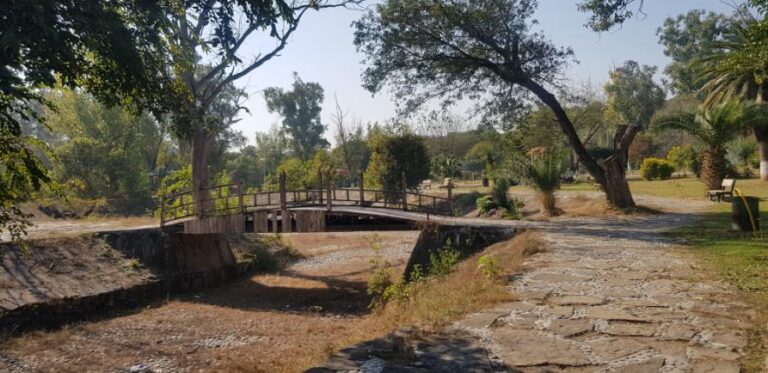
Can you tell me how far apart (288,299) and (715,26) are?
49.3 m

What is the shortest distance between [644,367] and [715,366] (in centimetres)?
53

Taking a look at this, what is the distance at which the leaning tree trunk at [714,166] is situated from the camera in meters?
18.1

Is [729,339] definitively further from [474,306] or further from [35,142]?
[35,142]

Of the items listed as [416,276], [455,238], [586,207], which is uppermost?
[586,207]

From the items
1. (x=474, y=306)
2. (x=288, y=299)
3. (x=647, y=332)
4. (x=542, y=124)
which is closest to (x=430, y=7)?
(x=288, y=299)

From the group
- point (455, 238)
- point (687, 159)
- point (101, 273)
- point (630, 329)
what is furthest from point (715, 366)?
point (687, 159)

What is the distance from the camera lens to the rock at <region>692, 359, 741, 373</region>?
4212 mm

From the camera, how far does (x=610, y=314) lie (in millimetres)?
5836

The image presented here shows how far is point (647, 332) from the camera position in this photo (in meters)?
5.21

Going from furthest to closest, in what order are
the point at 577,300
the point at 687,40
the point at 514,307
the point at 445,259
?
the point at 687,40
the point at 445,259
the point at 577,300
the point at 514,307

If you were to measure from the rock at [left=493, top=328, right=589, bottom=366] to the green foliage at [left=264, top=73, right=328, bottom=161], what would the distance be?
186 ft

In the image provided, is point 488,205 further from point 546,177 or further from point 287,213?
point 287,213

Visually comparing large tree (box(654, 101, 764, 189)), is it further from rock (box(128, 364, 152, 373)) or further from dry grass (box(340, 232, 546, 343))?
rock (box(128, 364, 152, 373))

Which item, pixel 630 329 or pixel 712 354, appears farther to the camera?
pixel 630 329
